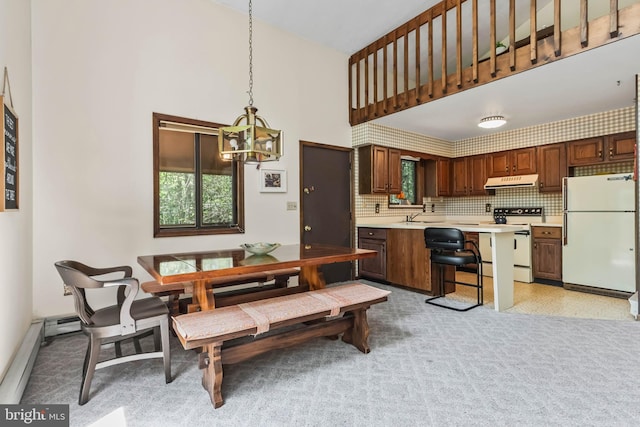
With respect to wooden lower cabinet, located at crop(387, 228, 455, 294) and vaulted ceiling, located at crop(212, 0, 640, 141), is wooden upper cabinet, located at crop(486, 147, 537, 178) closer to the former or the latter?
vaulted ceiling, located at crop(212, 0, 640, 141)

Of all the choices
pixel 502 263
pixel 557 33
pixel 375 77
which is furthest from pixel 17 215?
pixel 557 33

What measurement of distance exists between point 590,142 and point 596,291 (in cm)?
206

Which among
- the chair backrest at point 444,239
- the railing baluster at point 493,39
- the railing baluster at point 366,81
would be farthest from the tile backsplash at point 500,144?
the railing baluster at point 493,39

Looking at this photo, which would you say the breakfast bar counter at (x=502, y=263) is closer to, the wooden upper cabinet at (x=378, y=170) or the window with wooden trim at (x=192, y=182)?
the wooden upper cabinet at (x=378, y=170)

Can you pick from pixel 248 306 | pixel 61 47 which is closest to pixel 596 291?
pixel 248 306

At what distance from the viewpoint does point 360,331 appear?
7.82 feet

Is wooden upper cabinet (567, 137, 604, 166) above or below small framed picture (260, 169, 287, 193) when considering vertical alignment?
above

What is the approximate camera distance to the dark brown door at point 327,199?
439cm

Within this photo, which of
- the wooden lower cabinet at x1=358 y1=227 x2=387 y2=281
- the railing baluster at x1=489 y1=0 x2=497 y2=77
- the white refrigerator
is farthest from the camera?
the wooden lower cabinet at x1=358 y1=227 x2=387 y2=281

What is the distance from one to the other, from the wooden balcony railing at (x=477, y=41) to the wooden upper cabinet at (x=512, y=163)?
1724mm

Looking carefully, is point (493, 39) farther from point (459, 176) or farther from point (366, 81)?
point (459, 176)

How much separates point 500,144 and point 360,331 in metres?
4.64

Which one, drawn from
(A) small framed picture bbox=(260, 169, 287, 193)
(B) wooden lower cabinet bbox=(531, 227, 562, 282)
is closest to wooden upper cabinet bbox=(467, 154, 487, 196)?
(B) wooden lower cabinet bbox=(531, 227, 562, 282)

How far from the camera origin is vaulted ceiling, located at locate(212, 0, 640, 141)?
9.84ft
